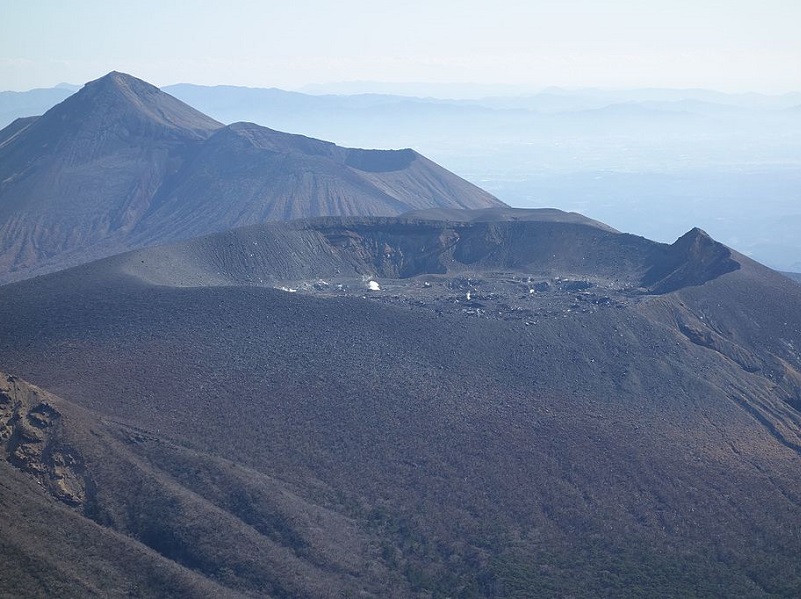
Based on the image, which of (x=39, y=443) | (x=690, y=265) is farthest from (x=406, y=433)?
(x=690, y=265)

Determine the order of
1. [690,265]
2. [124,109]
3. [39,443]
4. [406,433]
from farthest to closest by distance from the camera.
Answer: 1. [124,109]
2. [690,265]
3. [406,433]
4. [39,443]

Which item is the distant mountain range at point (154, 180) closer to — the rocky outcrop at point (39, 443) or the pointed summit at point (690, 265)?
the pointed summit at point (690, 265)

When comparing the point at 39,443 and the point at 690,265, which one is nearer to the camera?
the point at 39,443

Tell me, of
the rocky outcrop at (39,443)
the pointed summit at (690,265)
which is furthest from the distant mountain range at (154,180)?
the rocky outcrop at (39,443)

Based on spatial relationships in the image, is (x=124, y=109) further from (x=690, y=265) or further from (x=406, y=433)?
(x=406, y=433)

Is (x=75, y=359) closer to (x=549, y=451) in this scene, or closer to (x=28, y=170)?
(x=549, y=451)

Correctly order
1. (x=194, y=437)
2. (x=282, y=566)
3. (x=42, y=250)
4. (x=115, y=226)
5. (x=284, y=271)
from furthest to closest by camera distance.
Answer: (x=115, y=226)
(x=42, y=250)
(x=284, y=271)
(x=194, y=437)
(x=282, y=566)

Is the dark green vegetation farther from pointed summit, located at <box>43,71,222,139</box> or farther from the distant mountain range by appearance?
pointed summit, located at <box>43,71,222,139</box>

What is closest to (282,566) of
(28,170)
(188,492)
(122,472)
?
(188,492)
